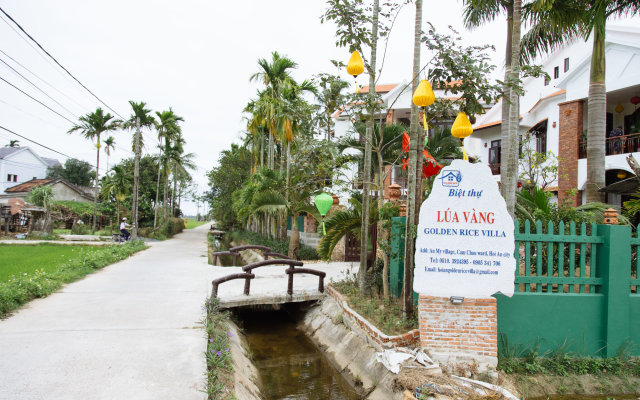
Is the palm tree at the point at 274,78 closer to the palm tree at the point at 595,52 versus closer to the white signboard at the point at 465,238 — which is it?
the palm tree at the point at 595,52

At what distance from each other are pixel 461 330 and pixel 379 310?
183 centimetres

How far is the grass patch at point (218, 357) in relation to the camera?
14.2 feet

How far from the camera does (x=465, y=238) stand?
17.4ft

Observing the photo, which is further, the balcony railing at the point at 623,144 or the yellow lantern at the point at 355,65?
the balcony railing at the point at 623,144

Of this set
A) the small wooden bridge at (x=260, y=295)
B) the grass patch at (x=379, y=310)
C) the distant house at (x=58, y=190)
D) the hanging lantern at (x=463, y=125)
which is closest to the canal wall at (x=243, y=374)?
the small wooden bridge at (x=260, y=295)

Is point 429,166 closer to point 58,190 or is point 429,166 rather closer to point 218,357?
point 218,357

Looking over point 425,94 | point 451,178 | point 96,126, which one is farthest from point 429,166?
point 96,126

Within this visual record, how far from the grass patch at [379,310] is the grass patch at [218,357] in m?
2.27

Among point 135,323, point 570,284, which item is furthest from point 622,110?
point 135,323

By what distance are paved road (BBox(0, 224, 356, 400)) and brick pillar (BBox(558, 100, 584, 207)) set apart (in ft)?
38.4

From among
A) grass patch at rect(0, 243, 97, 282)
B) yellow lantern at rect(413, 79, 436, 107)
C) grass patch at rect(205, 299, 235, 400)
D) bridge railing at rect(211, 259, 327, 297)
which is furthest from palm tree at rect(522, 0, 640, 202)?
grass patch at rect(0, 243, 97, 282)

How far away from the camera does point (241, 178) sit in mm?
36000

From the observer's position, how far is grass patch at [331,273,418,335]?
598 cm

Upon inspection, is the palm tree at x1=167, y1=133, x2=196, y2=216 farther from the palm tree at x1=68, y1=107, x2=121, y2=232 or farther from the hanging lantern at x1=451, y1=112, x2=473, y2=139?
the hanging lantern at x1=451, y1=112, x2=473, y2=139
